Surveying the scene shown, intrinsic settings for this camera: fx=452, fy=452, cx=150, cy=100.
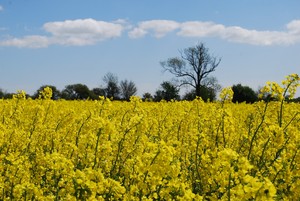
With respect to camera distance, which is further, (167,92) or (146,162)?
(167,92)

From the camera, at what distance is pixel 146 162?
10.7 feet

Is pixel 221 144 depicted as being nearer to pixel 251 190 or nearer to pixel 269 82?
pixel 269 82

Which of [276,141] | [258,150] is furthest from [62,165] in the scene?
[258,150]

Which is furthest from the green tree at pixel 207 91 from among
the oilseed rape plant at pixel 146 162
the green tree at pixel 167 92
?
the oilseed rape plant at pixel 146 162

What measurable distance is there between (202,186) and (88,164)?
4.05ft

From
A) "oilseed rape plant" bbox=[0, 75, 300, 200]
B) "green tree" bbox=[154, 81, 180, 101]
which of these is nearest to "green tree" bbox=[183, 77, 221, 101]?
"green tree" bbox=[154, 81, 180, 101]

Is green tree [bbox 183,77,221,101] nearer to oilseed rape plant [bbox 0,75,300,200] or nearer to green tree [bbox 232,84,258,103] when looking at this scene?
green tree [bbox 232,84,258,103]

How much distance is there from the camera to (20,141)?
5.85 m

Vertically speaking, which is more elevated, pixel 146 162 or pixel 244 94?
pixel 244 94

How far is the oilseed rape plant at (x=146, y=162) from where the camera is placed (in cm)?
305

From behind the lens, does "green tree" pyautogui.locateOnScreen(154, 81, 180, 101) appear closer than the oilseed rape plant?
No

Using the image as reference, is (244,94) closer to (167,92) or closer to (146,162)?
(167,92)

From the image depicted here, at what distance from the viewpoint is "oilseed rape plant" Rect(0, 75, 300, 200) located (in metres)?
3.05

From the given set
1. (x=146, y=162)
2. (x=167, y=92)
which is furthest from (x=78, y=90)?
(x=146, y=162)
